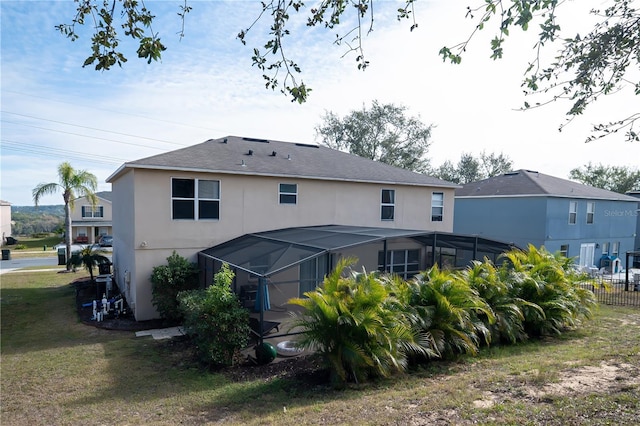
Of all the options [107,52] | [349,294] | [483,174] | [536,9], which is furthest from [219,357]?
[483,174]

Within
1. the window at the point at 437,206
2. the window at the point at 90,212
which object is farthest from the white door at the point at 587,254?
the window at the point at 90,212

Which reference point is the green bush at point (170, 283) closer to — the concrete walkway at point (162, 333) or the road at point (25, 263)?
the concrete walkway at point (162, 333)

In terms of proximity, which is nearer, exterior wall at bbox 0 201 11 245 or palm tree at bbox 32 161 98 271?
palm tree at bbox 32 161 98 271

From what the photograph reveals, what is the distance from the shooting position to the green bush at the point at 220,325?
26.4 ft

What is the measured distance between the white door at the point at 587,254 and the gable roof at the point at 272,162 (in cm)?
1297

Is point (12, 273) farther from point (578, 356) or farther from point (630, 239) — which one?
point (630, 239)

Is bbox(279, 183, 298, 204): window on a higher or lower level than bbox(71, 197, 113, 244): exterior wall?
higher

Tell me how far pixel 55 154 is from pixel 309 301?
107 ft

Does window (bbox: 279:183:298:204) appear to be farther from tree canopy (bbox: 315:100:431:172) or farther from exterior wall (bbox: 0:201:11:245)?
exterior wall (bbox: 0:201:11:245)

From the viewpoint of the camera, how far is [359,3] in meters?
4.59

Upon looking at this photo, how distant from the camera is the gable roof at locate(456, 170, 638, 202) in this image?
23094 millimetres

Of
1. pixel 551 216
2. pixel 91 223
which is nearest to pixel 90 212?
pixel 91 223

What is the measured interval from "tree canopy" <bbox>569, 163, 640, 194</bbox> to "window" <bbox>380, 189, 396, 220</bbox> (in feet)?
117

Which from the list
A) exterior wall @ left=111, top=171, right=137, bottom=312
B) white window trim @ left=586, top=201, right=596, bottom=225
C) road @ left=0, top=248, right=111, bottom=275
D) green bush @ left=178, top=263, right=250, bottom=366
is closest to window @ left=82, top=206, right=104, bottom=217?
road @ left=0, top=248, right=111, bottom=275
